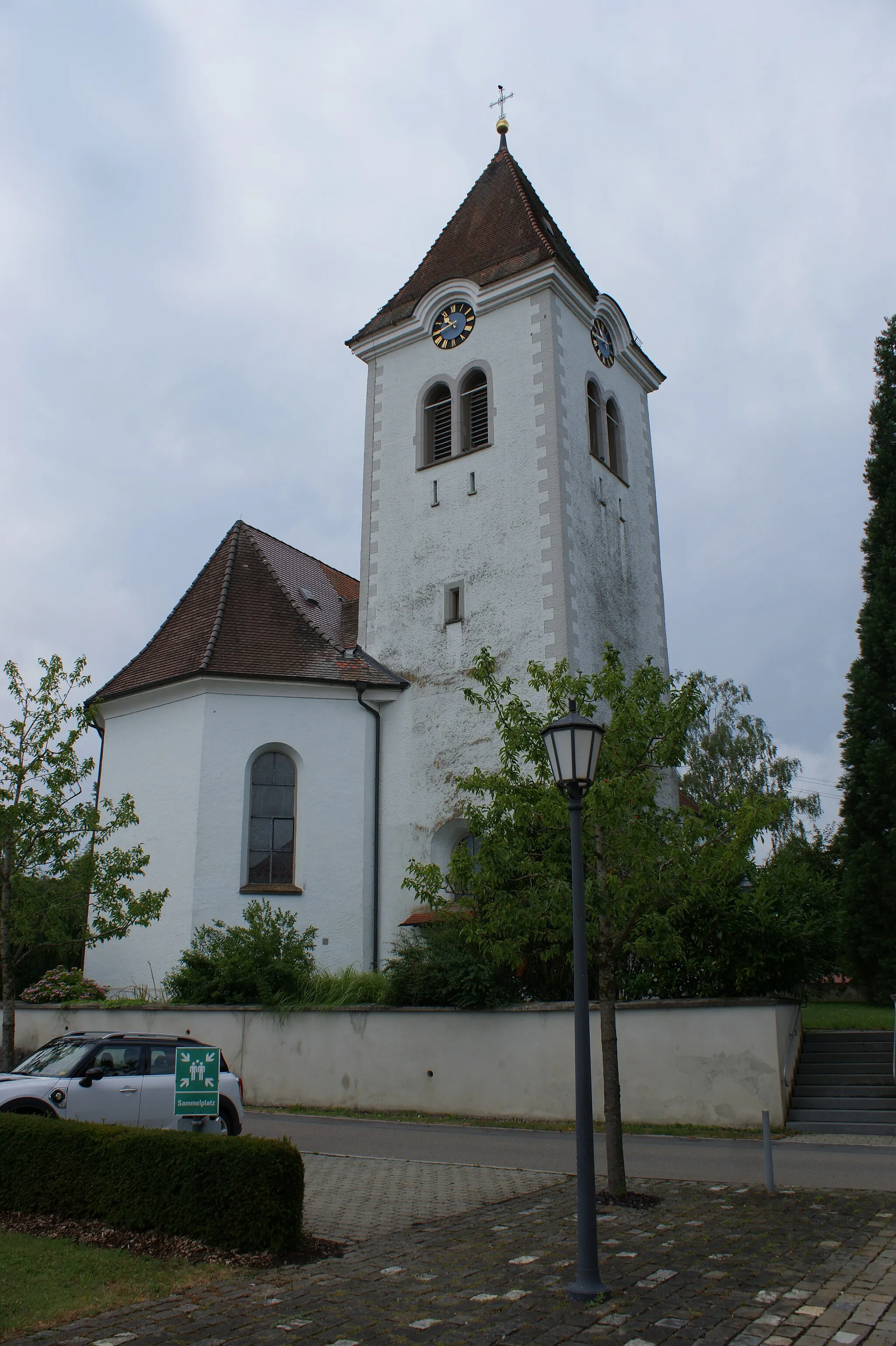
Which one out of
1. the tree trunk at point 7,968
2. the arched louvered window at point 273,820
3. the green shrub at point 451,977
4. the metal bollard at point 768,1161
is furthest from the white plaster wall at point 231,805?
the metal bollard at point 768,1161

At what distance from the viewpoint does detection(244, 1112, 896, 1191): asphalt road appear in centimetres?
1000

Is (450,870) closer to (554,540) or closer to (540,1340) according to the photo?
(540,1340)

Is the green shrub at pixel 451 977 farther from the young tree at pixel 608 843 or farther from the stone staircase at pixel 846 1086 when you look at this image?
the young tree at pixel 608 843

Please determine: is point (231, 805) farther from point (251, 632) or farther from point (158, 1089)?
point (158, 1089)

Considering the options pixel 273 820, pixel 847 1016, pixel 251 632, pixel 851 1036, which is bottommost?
pixel 851 1036

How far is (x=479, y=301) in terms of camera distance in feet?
79.2

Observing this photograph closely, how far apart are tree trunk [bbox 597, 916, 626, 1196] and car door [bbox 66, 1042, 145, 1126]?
474 cm

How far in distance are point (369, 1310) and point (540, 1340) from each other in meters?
1.03

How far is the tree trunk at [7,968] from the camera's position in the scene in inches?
609

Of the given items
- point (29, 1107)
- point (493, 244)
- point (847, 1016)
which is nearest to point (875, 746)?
point (847, 1016)

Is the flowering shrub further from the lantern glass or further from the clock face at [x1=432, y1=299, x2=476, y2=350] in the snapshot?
the clock face at [x1=432, y1=299, x2=476, y2=350]

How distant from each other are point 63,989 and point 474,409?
14.6 meters

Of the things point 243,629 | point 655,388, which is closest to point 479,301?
point 655,388

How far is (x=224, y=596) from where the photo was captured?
75.6 ft
